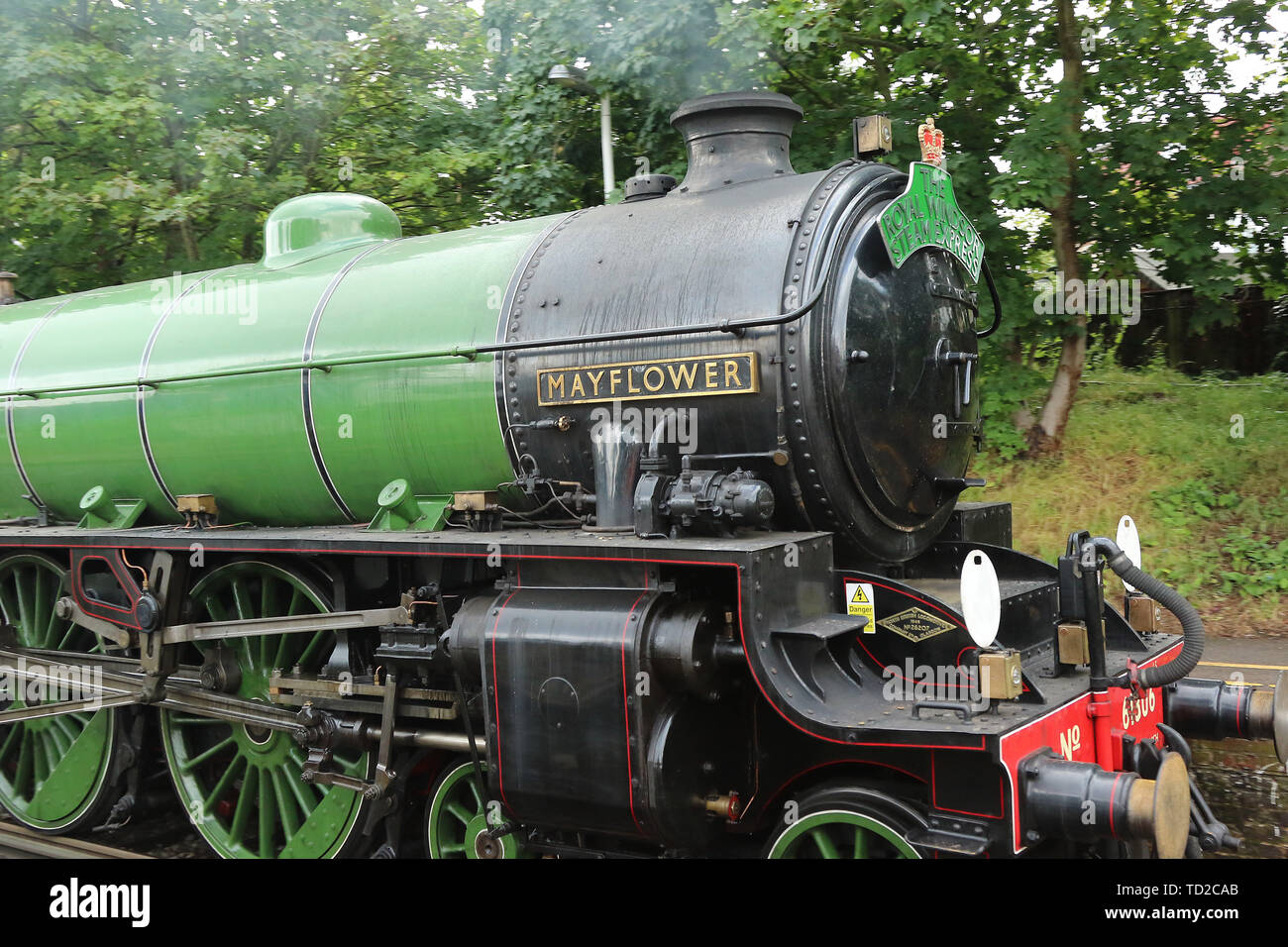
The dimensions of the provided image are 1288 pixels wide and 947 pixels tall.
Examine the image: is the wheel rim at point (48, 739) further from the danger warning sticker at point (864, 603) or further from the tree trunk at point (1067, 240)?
the tree trunk at point (1067, 240)

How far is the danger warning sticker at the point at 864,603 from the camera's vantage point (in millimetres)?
3973

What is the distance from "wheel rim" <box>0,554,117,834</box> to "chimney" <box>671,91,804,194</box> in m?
4.04

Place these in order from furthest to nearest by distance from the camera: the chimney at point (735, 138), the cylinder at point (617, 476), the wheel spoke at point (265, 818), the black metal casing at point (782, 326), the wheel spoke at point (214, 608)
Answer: the wheel spoke at point (214, 608) → the wheel spoke at point (265, 818) → the chimney at point (735, 138) → the cylinder at point (617, 476) → the black metal casing at point (782, 326)

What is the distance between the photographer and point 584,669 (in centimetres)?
372

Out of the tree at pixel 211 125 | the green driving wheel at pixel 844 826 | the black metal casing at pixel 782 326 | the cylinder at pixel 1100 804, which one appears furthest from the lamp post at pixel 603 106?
the cylinder at pixel 1100 804

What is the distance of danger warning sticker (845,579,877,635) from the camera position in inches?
156

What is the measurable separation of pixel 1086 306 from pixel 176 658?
7.80 m

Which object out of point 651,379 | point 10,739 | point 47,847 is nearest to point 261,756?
point 47,847

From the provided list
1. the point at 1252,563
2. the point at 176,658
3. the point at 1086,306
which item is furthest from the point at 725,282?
the point at 1086,306

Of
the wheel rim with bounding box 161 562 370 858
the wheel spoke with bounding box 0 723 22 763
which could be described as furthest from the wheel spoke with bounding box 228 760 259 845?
the wheel spoke with bounding box 0 723 22 763

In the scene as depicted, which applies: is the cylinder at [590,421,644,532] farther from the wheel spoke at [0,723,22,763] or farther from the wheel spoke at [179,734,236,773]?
the wheel spoke at [0,723,22,763]

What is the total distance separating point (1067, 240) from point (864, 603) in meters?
6.60

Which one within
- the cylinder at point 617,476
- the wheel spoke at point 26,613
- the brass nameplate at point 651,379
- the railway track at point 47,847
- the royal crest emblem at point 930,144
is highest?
the royal crest emblem at point 930,144

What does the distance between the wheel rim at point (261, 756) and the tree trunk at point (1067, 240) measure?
6392 millimetres
